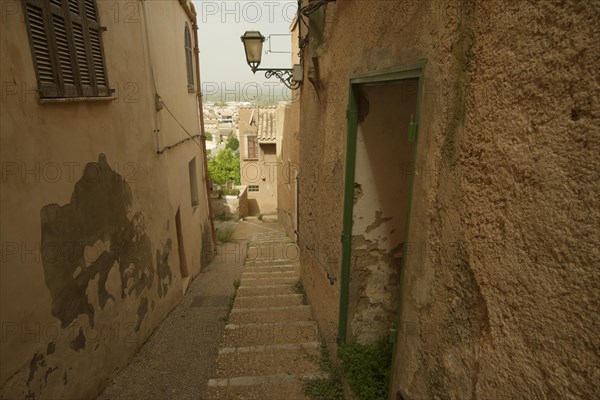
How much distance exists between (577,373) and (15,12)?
4110 millimetres

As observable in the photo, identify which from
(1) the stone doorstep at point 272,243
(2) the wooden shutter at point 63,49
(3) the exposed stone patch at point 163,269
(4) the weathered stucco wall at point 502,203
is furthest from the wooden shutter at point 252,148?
(4) the weathered stucco wall at point 502,203

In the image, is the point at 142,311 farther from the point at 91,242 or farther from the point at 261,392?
the point at 261,392

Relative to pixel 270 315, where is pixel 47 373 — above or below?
above

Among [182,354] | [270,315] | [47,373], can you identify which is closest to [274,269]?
[270,315]

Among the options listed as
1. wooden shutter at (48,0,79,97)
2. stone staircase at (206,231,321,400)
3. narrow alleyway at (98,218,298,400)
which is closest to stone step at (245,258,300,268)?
narrow alleyway at (98,218,298,400)

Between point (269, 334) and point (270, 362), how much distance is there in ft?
2.04

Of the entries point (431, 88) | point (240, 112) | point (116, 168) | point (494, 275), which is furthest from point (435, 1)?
point (240, 112)

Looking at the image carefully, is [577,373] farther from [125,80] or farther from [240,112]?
[240,112]

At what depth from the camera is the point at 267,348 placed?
13.4 feet

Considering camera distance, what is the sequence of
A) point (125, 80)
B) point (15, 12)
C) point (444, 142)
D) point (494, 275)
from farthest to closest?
point (125, 80) → point (15, 12) → point (444, 142) → point (494, 275)

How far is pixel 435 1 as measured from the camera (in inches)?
62.5

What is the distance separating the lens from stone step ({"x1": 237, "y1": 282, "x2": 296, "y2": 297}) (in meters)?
6.31

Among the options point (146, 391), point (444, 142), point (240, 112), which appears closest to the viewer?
point (444, 142)

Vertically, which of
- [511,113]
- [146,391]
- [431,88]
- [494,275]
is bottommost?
[146,391]
